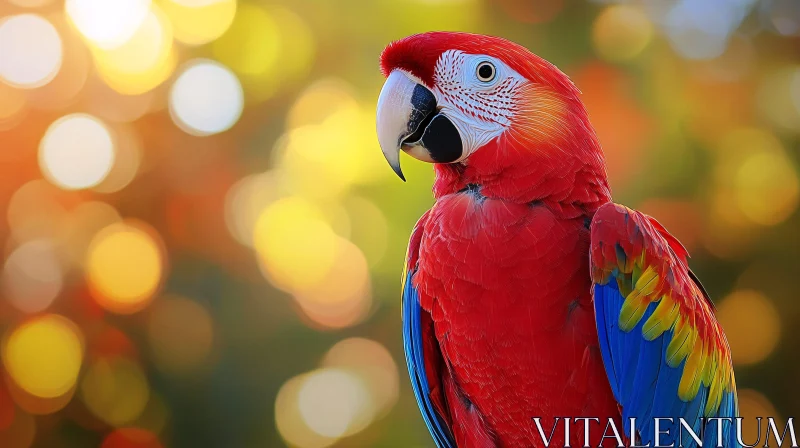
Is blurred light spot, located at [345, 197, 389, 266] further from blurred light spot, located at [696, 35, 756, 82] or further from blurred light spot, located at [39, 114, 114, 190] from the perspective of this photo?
blurred light spot, located at [696, 35, 756, 82]

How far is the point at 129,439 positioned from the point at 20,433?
29 cm

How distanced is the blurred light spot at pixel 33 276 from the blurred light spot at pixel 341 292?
0.69 m

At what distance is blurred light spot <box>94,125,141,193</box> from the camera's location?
1975mm

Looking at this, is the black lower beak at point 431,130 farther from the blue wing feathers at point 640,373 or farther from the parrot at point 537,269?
the blue wing feathers at point 640,373

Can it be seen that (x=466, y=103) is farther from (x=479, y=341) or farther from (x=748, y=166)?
(x=748, y=166)

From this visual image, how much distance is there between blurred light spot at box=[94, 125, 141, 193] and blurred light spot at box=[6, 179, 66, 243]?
0.40ft

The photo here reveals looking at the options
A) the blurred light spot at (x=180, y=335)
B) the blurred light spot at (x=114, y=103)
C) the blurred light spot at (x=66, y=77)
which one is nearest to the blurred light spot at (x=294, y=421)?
the blurred light spot at (x=180, y=335)

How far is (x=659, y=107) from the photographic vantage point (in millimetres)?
1896

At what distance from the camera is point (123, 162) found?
78.3 inches

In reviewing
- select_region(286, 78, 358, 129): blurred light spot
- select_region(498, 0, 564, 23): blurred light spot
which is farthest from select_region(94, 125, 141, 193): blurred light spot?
select_region(498, 0, 564, 23): blurred light spot

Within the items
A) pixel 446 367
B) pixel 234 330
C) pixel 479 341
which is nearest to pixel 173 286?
pixel 234 330

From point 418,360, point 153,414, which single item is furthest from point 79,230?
point 418,360

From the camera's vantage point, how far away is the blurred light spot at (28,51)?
6.01 ft

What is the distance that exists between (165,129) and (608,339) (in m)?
1.55
